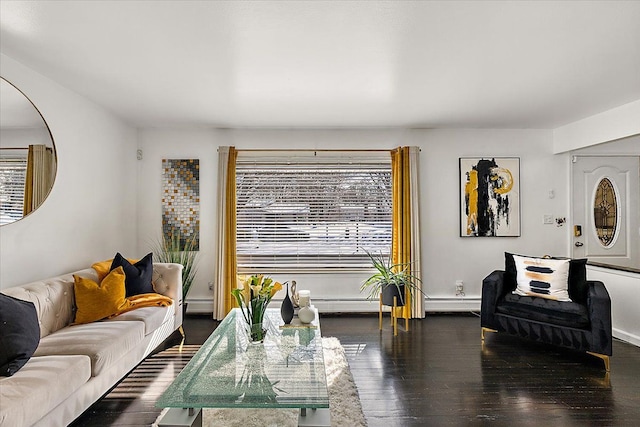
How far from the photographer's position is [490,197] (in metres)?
5.14

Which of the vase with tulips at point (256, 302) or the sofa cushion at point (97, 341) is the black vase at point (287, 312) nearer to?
the vase with tulips at point (256, 302)

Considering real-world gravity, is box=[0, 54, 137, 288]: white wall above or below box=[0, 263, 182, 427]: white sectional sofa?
above

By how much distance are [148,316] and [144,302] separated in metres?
0.31

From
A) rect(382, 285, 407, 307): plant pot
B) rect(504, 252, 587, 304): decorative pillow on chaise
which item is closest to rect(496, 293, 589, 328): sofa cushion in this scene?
rect(504, 252, 587, 304): decorative pillow on chaise

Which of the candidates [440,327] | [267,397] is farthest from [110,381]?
[440,327]

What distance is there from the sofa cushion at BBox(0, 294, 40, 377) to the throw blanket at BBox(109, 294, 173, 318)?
0.94m

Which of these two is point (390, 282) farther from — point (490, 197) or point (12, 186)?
point (12, 186)

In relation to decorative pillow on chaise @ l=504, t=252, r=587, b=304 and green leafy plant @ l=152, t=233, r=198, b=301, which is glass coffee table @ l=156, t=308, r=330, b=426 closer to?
green leafy plant @ l=152, t=233, r=198, b=301

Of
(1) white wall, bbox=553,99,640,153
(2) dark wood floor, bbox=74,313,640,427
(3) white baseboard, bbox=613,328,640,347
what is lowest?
(2) dark wood floor, bbox=74,313,640,427

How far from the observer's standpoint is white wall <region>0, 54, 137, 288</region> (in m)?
3.09

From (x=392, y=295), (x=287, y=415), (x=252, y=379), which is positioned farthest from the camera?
(x=392, y=295)

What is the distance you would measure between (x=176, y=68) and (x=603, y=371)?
4417mm

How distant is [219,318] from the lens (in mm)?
4863

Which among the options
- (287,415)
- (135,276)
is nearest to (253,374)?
(287,415)
